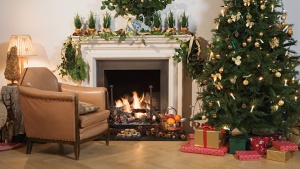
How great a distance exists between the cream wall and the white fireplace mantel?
29cm

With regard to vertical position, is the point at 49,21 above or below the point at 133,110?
above

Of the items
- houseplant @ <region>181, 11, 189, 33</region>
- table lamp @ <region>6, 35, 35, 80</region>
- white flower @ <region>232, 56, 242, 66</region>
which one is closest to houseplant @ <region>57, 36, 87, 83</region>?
table lamp @ <region>6, 35, 35, 80</region>

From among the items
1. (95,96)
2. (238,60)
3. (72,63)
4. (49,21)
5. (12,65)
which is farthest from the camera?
(49,21)

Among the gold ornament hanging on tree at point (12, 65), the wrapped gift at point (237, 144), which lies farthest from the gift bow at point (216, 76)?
the gold ornament hanging on tree at point (12, 65)

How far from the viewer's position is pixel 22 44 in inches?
194

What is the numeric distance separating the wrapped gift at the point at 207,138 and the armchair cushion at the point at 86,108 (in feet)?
3.79

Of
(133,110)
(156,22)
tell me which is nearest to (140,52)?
(156,22)

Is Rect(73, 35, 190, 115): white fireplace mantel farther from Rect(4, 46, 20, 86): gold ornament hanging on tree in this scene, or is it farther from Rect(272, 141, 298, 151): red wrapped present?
Rect(272, 141, 298, 151): red wrapped present

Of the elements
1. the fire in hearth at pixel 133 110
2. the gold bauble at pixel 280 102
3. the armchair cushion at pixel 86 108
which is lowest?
the fire in hearth at pixel 133 110

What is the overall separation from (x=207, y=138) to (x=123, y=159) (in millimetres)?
942

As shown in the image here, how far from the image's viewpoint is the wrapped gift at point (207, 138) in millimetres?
4219

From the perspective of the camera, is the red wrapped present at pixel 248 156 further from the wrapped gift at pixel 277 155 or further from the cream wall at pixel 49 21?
the cream wall at pixel 49 21

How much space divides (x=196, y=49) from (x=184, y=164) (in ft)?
5.56

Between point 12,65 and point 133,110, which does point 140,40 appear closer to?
point 133,110
